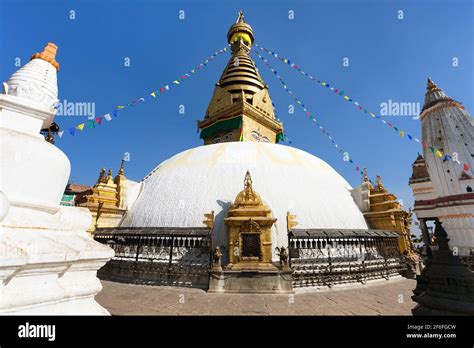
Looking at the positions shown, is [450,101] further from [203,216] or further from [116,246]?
[116,246]

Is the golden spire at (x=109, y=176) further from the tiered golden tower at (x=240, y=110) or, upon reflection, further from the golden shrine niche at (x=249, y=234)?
the tiered golden tower at (x=240, y=110)

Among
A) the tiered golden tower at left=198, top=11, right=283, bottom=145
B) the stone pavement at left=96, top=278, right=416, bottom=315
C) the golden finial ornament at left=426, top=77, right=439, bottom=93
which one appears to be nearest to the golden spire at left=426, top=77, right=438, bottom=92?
the golden finial ornament at left=426, top=77, right=439, bottom=93

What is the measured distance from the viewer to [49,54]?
9.60 feet

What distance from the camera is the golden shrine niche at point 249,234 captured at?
312 inches

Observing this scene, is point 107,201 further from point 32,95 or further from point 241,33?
point 241,33

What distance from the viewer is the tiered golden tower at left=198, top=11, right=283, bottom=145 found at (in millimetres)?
19814

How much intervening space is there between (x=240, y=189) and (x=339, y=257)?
495 centimetres

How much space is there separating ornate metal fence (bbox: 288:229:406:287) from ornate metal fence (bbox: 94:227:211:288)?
11.1 ft

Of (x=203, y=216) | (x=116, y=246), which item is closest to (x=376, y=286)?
(x=203, y=216)

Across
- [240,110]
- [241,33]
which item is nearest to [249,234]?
[240,110]

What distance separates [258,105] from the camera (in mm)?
21656

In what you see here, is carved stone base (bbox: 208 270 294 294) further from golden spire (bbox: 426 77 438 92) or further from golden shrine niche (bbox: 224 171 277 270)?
golden spire (bbox: 426 77 438 92)

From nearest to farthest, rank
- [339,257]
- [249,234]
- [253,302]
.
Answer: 1. [253,302]
2. [249,234]
3. [339,257]

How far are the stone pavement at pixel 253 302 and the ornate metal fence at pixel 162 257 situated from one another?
0.53 metres
